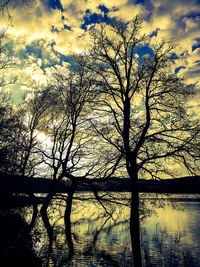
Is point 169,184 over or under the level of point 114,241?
over

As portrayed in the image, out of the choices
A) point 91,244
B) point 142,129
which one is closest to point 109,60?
point 142,129

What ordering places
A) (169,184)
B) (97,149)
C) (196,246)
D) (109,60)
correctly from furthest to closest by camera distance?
1. (97,149)
2. (109,60)
3. (196,246)
4. (169,184)

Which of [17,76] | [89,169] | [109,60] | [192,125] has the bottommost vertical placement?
[89,169]

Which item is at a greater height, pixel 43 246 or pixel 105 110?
pixel 105 110

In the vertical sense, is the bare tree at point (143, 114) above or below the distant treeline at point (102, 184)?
above

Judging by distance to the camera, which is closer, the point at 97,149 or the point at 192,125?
the point at 192,125

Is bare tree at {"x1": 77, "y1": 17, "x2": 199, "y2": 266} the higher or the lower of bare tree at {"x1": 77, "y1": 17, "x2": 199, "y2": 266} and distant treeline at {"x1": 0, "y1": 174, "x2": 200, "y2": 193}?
the higher

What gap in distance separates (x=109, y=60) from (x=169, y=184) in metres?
8.95

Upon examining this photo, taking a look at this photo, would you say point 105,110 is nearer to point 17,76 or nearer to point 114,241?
point 17,76

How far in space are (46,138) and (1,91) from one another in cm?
589

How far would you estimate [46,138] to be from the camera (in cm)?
1716

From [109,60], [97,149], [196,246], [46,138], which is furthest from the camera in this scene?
[46,138]

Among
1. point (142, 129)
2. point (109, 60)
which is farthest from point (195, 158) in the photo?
point (109, 60)

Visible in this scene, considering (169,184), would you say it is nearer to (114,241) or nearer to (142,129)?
(142,129)
